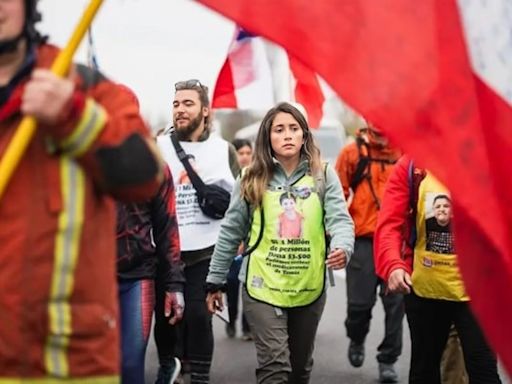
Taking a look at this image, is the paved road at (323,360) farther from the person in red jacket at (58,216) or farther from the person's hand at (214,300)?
A: the person in red jacket at (58,216)

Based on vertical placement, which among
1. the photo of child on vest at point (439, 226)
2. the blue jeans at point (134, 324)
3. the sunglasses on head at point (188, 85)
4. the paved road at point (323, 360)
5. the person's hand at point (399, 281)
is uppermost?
the sunglasses on head at point (188, 85)

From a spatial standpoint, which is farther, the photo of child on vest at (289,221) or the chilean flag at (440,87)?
the photo of child on vest at (289,221)

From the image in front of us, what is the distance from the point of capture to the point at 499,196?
3.25 meters

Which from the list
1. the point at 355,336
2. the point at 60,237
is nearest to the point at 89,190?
the point at 60,237

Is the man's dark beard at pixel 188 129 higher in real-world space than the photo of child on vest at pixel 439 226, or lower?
higher

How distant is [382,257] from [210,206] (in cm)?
185

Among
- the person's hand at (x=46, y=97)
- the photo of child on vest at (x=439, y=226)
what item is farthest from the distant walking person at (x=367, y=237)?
the person's hand at (x=46, y=97)

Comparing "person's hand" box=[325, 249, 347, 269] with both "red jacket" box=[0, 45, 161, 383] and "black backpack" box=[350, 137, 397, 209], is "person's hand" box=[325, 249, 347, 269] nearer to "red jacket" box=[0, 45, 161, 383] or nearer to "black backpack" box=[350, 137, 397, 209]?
"black backpack" box=[350, 137, 397, 209]

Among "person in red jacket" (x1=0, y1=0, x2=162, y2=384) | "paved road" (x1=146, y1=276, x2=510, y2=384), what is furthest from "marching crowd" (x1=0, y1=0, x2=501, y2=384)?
"paved road" (x1=146, y1=276, x2=510, y2=384)

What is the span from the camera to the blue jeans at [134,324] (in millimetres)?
5043

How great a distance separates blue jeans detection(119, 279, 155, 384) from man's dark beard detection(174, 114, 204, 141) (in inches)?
79.7

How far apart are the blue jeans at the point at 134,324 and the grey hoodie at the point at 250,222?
70 cm

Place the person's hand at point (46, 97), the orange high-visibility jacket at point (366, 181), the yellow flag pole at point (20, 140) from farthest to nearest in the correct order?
1. the orange high-visibility jacket at point (366, 181)
2. the yellow flag pole at point (20, 140)
3. the person's hand at point (46, 97)

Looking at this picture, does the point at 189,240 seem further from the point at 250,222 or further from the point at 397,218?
the point at 397,218
